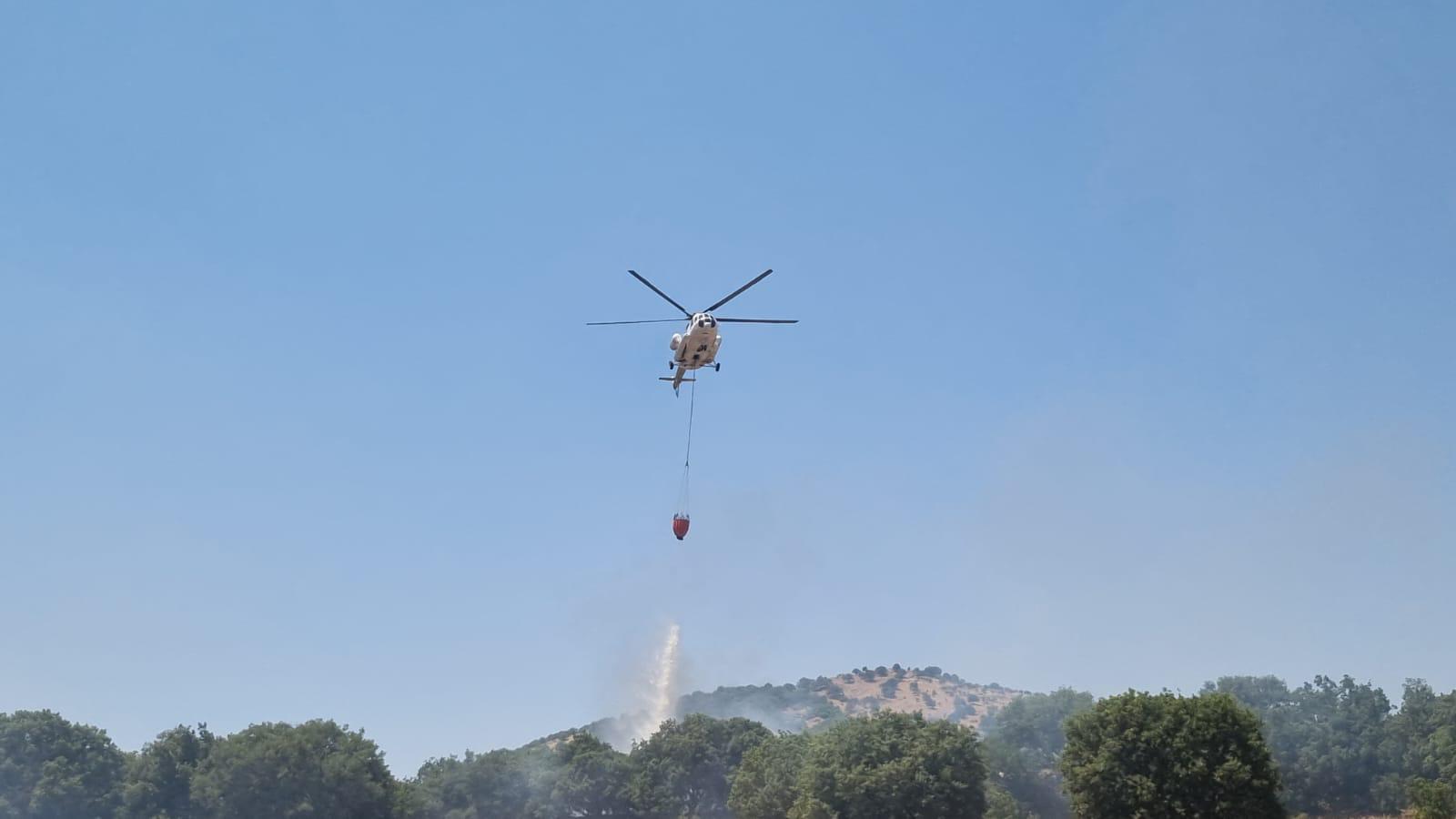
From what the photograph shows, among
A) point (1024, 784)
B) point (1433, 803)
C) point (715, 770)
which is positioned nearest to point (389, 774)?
point (715, 770)

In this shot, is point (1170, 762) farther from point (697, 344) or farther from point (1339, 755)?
point (1339, 755)

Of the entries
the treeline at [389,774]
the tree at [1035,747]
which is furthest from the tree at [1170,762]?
the tree at [1035,747]

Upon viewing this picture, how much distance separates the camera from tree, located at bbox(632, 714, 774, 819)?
130 meters

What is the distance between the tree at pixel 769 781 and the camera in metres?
102

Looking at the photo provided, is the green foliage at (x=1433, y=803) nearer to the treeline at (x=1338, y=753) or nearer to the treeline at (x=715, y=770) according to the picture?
the treeline at (x=715, y=770)

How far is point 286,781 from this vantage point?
382ft

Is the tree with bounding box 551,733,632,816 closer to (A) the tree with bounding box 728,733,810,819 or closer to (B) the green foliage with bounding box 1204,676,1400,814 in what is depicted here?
(A) the tree with bounding box 728,733,810,819

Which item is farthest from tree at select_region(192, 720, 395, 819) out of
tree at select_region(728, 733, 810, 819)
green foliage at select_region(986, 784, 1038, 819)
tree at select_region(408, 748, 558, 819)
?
green foliage at select_region(986, 784, 1038, 819)

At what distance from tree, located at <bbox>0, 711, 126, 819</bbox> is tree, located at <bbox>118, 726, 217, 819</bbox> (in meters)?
2.46

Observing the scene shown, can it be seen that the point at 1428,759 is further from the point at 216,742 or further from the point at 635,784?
the point at 216,742

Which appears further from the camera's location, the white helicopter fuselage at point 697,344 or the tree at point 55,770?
the tree at point 55,770

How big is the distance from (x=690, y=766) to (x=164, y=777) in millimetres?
56052

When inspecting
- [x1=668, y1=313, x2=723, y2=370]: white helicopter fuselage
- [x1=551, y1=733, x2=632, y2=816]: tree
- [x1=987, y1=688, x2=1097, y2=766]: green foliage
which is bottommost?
[x1=551, y1=733, x2=632, y2=816]: tree

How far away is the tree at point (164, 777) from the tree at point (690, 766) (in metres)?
47.2
